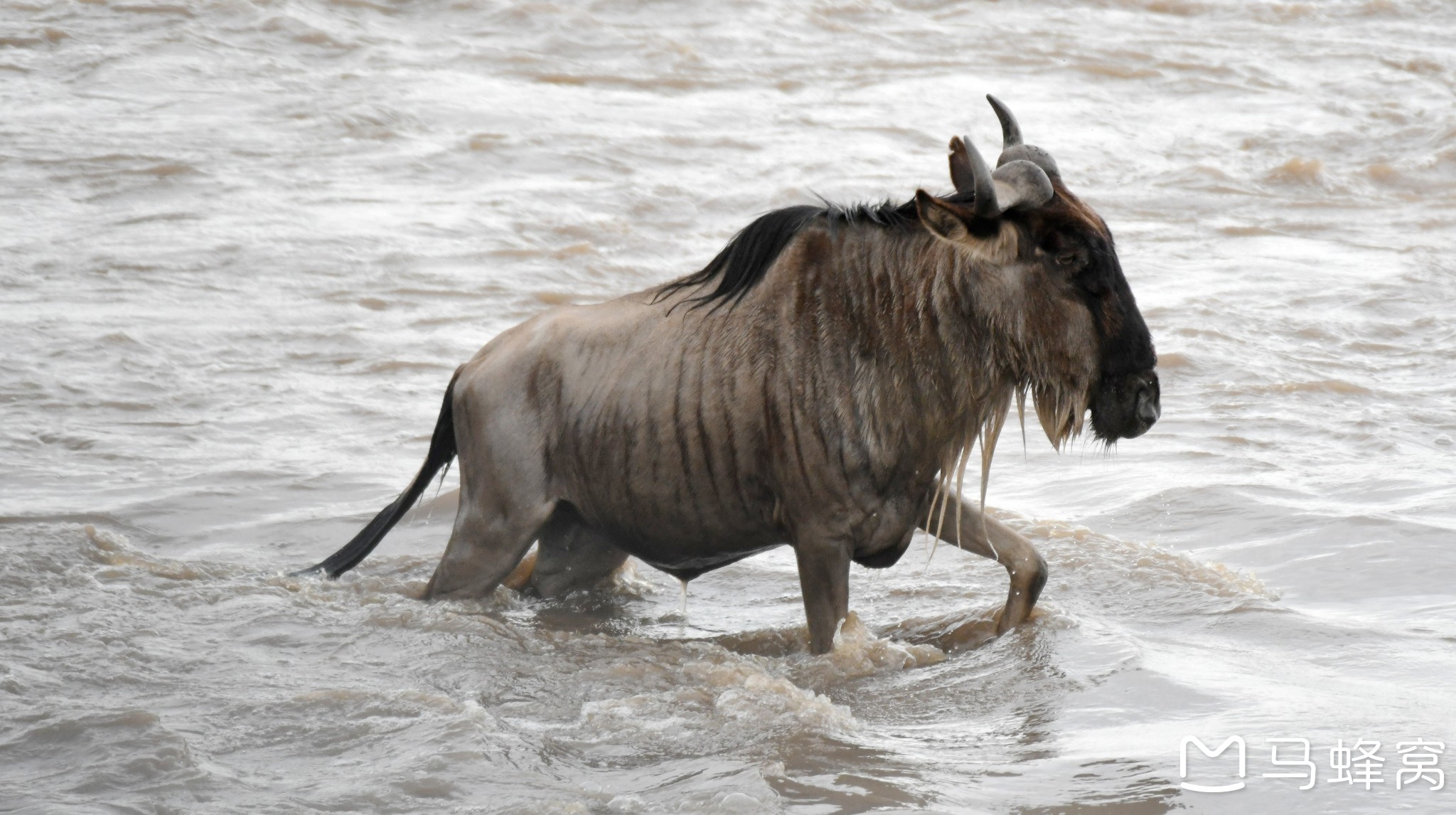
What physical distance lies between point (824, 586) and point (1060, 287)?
116 centimetres

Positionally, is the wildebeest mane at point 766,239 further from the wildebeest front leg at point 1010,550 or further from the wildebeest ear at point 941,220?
the wildebeest front leg at point 1010,550

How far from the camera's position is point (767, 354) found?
5230 millimetres

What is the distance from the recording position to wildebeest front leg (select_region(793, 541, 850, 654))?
515 cm

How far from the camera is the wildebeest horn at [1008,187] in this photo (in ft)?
15.4

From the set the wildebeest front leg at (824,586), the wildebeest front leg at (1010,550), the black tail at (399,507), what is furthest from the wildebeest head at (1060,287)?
the black tail at (399,507)

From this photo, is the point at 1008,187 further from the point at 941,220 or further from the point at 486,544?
the point at 486,544

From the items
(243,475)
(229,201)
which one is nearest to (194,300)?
(229,201)

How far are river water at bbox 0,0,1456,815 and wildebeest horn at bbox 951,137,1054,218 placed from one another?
1468mm

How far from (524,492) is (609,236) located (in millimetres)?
7166

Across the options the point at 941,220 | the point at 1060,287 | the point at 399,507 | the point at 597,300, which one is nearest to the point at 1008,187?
the point at 941,220

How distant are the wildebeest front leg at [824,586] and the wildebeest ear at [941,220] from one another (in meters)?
0.99

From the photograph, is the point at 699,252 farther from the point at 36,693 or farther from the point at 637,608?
the point at 36,693

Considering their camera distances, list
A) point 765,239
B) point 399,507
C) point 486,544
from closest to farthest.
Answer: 1. point 765,239
2. point 486,544
3. point 399,507

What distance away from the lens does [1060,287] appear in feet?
15.9
